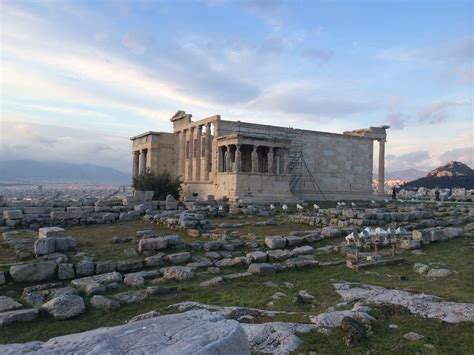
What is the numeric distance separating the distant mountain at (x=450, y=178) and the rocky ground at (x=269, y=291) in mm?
66355

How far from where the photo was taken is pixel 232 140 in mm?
31094

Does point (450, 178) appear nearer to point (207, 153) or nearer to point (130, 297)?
point (207, 153)

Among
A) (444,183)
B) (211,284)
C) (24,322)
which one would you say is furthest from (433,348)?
(444,183)

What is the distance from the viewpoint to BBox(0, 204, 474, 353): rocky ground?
5.32 m

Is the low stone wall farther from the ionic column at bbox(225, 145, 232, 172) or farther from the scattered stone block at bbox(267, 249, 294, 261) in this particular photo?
the scattered stone block at bbox(267, 249, 294, 261)

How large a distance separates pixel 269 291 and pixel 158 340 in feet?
15.4

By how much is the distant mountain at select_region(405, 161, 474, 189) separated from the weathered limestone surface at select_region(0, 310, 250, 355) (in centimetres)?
7584

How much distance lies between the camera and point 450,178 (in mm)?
77188

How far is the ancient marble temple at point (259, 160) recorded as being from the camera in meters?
31.5

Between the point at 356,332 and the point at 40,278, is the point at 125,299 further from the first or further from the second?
the point at 356,332

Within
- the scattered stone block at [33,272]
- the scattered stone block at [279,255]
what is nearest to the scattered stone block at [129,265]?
the scattered stone block at [33,272]

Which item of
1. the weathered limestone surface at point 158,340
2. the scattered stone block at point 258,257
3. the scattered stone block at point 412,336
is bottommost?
the scattered stone block at point 412,336

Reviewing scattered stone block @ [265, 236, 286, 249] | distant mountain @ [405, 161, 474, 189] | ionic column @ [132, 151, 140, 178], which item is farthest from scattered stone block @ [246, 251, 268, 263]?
distant mountain @ [405, 161, 474, 189]

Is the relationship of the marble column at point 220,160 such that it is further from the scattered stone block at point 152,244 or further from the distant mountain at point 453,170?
the distant mountain at point 453,170
